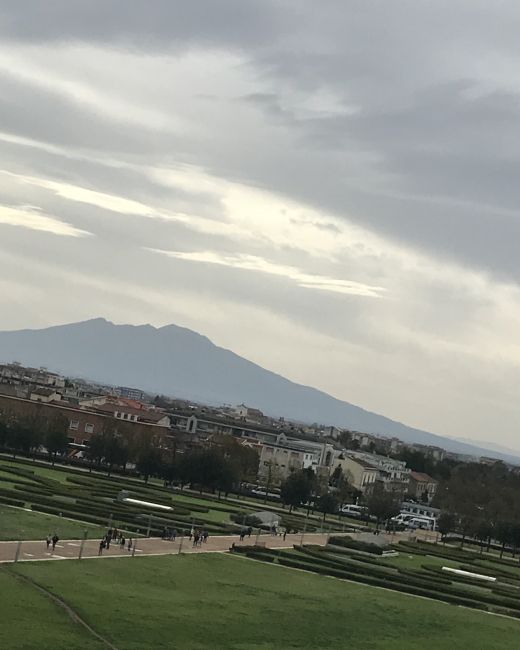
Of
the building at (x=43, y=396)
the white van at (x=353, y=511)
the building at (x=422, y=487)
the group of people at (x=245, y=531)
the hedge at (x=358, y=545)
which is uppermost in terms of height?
the building at (x=43, y=396)

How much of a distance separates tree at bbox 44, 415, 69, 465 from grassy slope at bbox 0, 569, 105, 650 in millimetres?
54548

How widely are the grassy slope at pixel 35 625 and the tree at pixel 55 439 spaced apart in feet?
179

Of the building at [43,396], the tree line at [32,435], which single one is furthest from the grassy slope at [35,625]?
the building at [43,396]

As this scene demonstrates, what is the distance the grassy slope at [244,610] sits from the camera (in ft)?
90.4

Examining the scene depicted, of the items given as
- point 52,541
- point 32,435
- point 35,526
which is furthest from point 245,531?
point 32,435

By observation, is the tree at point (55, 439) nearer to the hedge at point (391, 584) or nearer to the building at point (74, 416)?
the building at point (74, 416)

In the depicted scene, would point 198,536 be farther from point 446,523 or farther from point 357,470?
point 357,470

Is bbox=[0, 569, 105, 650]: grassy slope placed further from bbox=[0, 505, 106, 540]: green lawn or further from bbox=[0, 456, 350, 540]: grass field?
bbox=[0, 456, 350, 540]: grass field

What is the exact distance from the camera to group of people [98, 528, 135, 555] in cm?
3950

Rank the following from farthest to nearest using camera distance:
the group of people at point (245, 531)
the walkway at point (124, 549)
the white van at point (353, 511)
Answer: the white van at point (353, 511)
the group of people at point (245, 531)
the walkway at point (124, 549)

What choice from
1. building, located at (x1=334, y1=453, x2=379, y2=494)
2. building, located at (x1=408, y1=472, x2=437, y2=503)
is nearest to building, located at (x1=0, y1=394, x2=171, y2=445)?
building, located at (x1=334, y1=453, x2=379, y2=494)

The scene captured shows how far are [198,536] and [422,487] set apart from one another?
83734mm

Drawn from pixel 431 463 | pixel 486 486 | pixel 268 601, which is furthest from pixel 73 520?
pixel 431 463

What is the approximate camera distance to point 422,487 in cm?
12694
